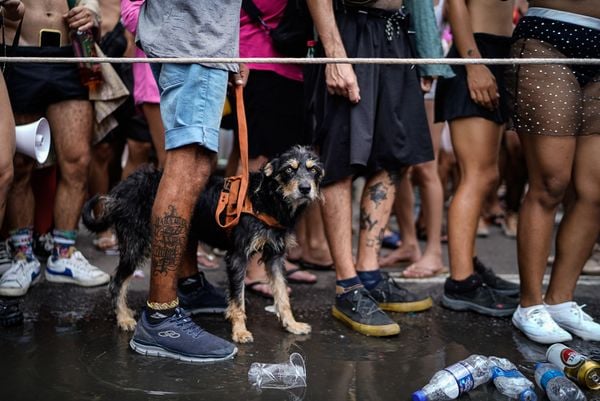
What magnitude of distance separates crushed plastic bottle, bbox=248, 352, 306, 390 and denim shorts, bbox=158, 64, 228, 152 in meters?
1.05

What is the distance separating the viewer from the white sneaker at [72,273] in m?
4.56

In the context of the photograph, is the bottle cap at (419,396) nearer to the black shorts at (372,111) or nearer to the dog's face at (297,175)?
the dog's face at (297,175)

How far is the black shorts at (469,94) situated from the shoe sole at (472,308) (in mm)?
1122

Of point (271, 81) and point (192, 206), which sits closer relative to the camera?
point (192, 206)

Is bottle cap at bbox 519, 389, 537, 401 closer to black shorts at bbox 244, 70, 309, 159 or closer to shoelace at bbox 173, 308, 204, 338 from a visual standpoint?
shoelace at bbox 173, 308, 204, 338

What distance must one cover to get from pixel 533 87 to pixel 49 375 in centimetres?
280

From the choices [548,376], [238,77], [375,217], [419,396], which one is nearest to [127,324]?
[238,77]

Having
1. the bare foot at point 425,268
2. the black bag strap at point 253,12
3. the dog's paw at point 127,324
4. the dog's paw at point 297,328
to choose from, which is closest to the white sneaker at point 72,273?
the dog's paw at point 127,324

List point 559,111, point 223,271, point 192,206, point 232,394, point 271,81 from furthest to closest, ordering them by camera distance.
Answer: point 223,271 → point 271,81 → point 559,111 → point 192,206 → point 232,394

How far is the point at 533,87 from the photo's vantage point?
374 centimetres

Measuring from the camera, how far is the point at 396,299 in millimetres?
4219

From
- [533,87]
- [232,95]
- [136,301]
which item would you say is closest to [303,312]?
[136,301]

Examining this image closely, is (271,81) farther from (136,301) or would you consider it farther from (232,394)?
(232,394)

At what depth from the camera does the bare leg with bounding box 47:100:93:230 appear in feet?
14.8
